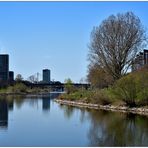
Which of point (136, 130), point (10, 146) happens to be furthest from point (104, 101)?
point (10, 146)

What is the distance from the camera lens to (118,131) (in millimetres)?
30609

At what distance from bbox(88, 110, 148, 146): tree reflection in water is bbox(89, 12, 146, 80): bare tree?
22883 mm

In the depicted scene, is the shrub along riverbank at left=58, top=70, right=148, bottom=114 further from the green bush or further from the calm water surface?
the calm water surface

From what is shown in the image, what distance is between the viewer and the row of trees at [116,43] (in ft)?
201

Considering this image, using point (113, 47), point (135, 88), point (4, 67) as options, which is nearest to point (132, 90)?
point (135, 88)

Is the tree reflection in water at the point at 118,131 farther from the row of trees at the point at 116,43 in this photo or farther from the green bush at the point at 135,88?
the row of trees at the point at 116,43

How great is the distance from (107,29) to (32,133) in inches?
1406

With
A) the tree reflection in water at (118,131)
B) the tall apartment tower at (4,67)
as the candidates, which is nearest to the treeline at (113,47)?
the tree reflection in water at (118,131)

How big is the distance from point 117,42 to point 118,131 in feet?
107

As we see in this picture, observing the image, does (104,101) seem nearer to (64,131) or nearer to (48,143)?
(64,131)

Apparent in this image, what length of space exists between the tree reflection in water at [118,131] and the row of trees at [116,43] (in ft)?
75.1

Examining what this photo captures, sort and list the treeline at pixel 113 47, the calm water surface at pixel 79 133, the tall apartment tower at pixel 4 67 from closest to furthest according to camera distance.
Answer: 1. the calm water surface at pixel 79 133
2. the treeline at pixel 113 47
3. the tall apartment tower at pixel 4 67

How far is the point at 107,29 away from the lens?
62.1 m

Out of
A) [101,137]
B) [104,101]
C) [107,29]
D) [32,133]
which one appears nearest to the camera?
[101,137]
